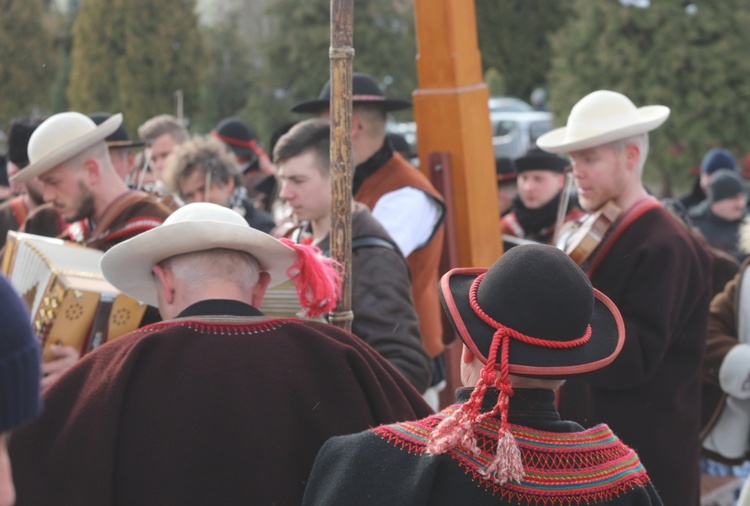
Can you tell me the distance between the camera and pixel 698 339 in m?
4.35

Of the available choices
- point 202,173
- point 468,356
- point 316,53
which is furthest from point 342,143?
point 316,53

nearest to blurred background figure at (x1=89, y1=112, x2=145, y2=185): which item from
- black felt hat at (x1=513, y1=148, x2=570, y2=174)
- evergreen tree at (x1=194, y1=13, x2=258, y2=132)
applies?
black felt hat at (x1=513, y1=148, x2=570, y2=174)

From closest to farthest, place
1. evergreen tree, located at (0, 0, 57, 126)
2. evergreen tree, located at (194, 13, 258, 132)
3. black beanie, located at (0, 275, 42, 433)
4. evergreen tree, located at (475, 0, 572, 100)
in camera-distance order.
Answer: black beanie, located at (0, 275, 42, 433) → evergreen tree, located at (0, 0, 57, 126) → evergreen tree, located at (194, 13, 258, 132) → evergreen tree, located at (475, 0, 572, 100)

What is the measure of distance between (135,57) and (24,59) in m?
3.46

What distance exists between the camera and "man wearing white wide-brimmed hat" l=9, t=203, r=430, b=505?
2.49 meters

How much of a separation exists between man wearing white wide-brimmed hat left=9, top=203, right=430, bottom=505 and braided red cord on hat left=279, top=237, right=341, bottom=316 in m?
0.23

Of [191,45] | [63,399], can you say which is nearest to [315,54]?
[191,45]

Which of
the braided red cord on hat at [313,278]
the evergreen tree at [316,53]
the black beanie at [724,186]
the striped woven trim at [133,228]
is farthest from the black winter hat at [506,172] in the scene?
the evergreen tree at [316,53]

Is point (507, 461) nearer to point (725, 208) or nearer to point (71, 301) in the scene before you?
point (71, 301)

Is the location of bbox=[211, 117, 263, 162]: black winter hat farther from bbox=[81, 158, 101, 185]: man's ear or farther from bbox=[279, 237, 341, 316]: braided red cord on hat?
bbox=[279, 237, 341, 316]: braided red cord on hat

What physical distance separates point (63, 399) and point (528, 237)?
4634 millimetres

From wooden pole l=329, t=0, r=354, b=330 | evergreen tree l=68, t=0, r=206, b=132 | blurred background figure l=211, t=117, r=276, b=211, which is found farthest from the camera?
evergreen tree l=68, t=0, r=206, b=132

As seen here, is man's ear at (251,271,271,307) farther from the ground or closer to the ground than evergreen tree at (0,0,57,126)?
closer to the ground

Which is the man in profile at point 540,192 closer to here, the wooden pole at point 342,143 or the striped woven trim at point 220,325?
the wooden pole at point 342,143
